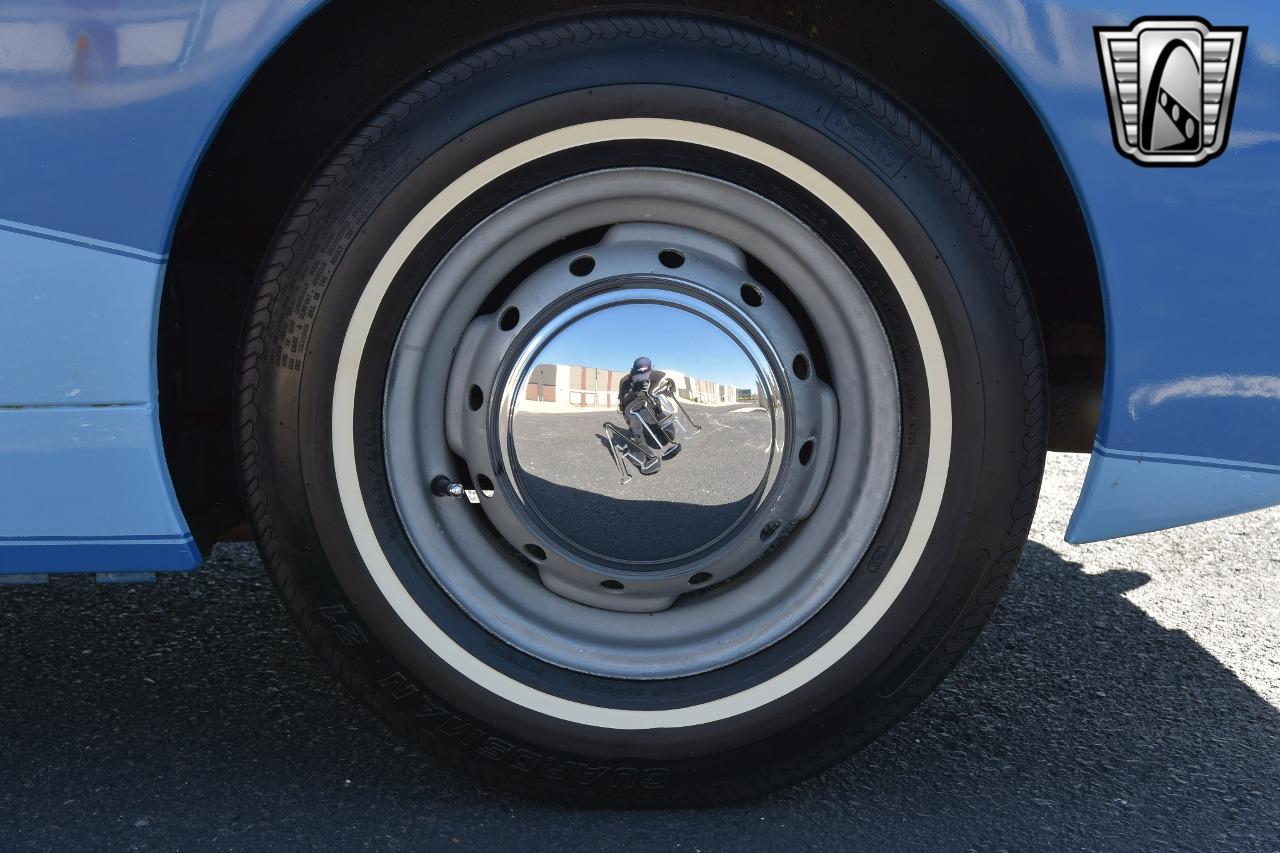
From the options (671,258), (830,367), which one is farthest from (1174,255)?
(671,258)

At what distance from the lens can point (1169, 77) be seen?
1.39 meters

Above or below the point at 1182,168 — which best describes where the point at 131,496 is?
below

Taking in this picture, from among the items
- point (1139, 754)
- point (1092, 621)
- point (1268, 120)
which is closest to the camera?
point (1268, 120)

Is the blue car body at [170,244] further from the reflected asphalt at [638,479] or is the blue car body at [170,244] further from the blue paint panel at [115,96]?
the reflected asphalt at [638,479]

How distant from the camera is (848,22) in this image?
159cm

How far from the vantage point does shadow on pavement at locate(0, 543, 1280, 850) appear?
5.05ft

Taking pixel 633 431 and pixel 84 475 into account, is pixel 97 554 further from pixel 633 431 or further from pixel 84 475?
pixel 633 431

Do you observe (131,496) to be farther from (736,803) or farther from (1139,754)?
(1139,754)

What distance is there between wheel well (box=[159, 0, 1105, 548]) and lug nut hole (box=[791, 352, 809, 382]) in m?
0.31

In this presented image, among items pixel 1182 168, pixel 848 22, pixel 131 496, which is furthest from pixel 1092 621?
pixel 131 496

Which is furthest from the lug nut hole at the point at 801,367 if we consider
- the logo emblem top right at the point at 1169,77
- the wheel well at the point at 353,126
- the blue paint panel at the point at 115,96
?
the blue paint panel at the point at 115,96

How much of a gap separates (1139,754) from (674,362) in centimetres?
91

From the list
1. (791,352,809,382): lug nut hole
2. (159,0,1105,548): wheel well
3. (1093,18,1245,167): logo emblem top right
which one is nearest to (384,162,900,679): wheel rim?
(791,352,809,382): lug nut hole

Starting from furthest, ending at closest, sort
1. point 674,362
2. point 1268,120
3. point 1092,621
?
point 1092,621 < point 674,362 < point 1268,120
